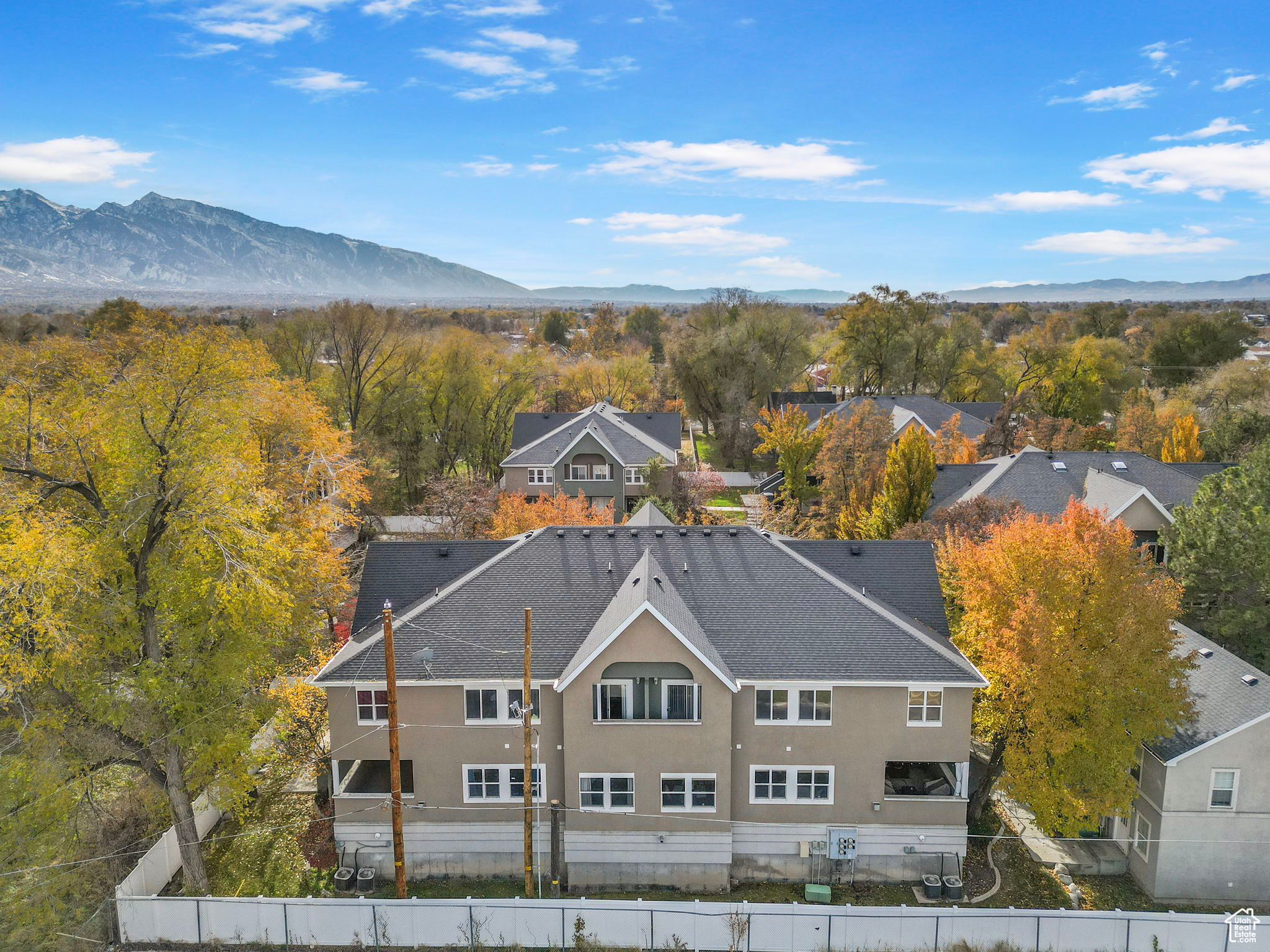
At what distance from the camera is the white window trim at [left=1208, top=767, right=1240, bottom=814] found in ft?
75.9

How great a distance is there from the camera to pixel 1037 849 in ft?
84.1

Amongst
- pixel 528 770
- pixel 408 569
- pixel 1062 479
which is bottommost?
pixel 528 770

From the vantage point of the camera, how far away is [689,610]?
25.5m

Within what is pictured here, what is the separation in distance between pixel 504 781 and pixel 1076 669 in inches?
682

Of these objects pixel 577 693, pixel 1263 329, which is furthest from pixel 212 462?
pixel 1263 329

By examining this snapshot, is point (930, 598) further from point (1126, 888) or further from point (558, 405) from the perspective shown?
point (558, 405)

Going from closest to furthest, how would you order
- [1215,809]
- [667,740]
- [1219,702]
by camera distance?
1. [1215,809]
2. [667,740]
3. [1219,702]

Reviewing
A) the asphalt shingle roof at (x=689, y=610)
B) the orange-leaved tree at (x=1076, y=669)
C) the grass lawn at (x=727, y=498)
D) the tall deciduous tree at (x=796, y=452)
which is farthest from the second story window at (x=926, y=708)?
the grass lawn at (x=727, y=498)

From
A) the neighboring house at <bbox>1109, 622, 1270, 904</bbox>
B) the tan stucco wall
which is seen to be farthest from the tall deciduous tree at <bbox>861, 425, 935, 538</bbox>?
the tan stucco wall

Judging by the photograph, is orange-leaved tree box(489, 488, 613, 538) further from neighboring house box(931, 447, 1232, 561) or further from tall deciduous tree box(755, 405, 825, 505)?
neighboring house box(931, 447, 1232, 561)

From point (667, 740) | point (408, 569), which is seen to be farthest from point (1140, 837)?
point (408, 569)

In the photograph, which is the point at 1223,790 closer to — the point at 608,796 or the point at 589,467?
the point at 608,796

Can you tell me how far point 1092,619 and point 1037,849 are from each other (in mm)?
8120

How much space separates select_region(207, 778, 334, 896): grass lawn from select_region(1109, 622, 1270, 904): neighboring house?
25.1m
